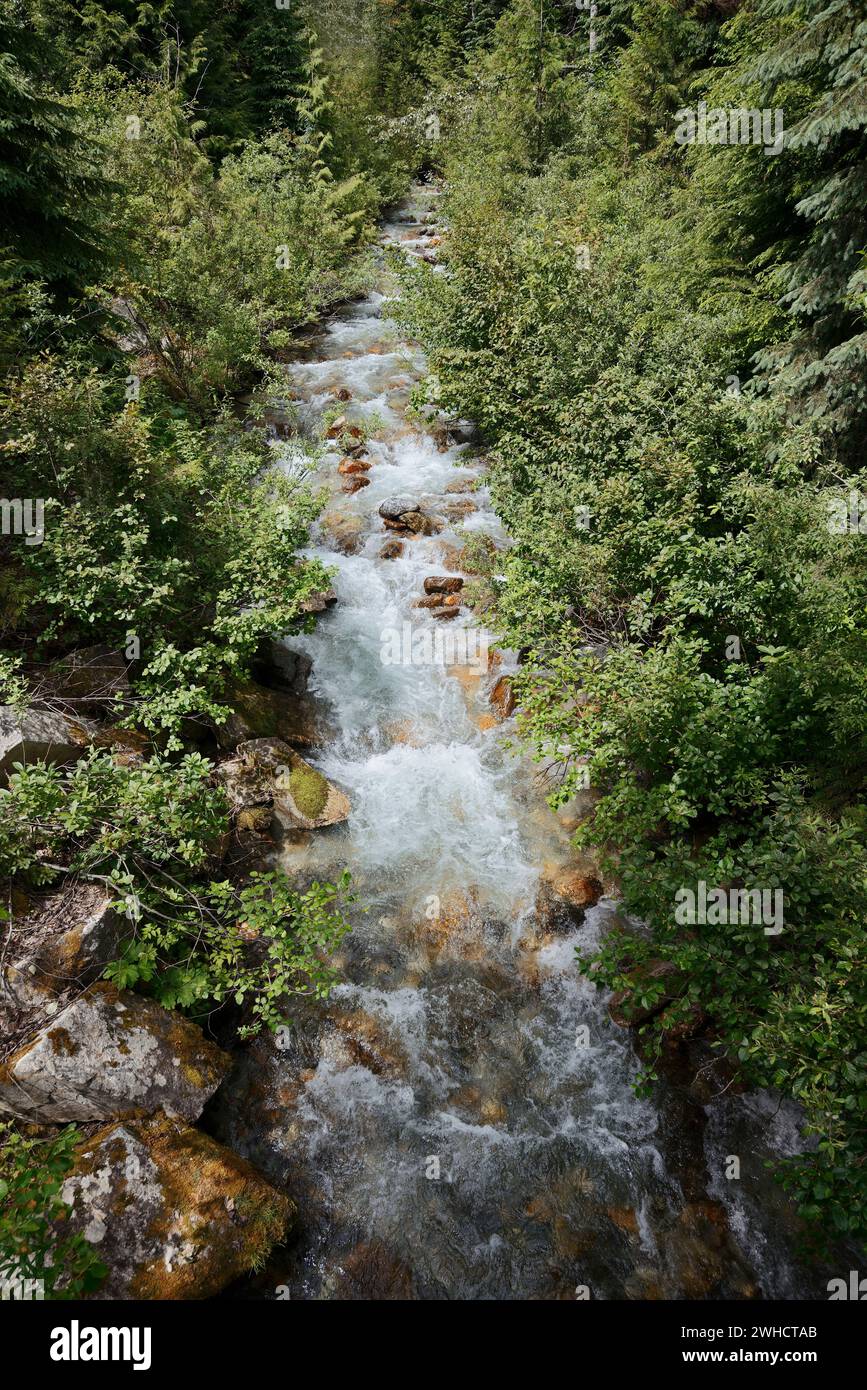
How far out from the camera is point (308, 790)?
27.4ft

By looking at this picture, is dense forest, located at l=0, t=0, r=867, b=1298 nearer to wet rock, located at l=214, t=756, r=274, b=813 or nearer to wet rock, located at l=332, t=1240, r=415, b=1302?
wet rock, located at l=214, t=756, r=274, b=813

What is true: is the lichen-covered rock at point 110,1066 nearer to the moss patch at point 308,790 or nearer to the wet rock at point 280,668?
the moss patch at point 308,790

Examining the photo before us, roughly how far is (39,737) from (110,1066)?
306 centimetres

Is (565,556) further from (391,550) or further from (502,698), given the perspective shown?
(391,550)

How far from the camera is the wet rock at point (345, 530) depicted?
1260 cm

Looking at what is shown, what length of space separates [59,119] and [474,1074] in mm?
15303

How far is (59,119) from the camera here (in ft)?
32.7

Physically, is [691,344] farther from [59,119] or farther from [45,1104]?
[45,1104]

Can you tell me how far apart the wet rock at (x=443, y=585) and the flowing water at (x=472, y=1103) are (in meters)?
3.33

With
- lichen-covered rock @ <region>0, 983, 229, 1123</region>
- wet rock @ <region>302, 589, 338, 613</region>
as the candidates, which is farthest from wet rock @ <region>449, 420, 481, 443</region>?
lichen-covered rock @ <region>0, 983, 229, 1123</region>

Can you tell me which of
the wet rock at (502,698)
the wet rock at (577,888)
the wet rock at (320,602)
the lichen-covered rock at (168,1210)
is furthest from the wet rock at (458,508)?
the lichen-covered rock at (168,1210)

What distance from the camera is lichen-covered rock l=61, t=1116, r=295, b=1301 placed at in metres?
4.35

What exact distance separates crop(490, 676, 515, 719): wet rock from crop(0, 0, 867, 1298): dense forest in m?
0.64
